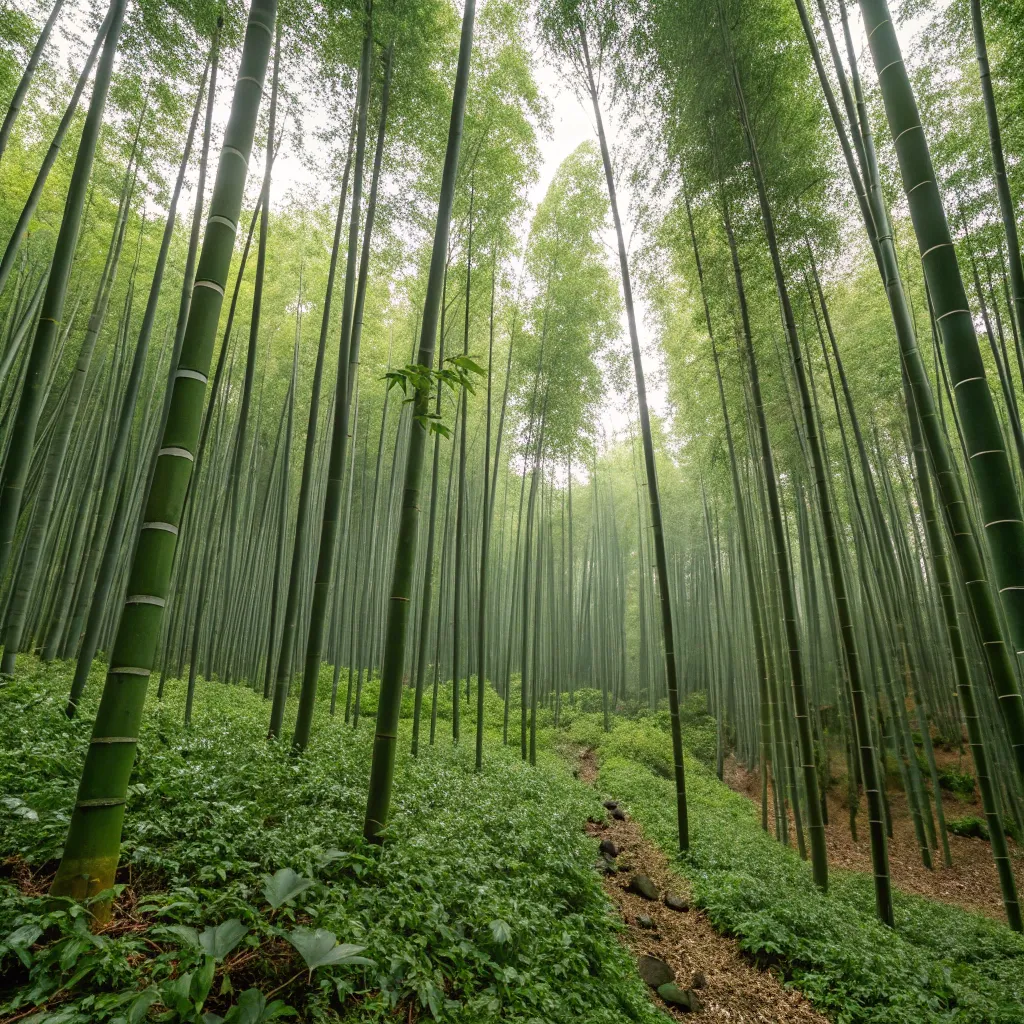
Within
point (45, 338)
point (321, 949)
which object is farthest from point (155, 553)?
point (45, 338)

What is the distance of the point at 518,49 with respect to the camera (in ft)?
16.3

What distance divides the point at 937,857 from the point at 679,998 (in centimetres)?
559

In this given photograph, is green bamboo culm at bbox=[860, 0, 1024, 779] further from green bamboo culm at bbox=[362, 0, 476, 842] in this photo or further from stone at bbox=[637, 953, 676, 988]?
stone at bbox=[637, 953, 676, 988]

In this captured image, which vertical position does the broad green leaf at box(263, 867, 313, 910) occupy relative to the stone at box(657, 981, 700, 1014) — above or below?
above

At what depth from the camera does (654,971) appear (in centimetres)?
260

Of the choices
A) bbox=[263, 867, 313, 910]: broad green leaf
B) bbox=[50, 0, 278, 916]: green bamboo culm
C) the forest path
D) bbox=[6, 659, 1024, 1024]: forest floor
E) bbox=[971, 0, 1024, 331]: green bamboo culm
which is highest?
bbox=[971, 0, 1024, 331]: green bamboo culm

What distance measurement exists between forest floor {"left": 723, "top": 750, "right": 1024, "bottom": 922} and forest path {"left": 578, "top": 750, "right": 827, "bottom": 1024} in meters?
3.06

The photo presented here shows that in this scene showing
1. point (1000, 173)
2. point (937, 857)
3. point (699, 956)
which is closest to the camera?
point (1000, 173)

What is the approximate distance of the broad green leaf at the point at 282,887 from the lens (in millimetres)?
1220

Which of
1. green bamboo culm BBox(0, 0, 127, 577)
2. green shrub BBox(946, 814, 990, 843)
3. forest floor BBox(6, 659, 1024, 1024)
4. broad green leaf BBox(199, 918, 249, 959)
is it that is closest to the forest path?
forest floor BBox(6, 659, 1024, 1024)

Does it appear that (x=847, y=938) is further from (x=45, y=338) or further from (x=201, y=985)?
(x=45, y=338)

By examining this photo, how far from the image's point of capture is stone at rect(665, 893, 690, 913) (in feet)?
11.4

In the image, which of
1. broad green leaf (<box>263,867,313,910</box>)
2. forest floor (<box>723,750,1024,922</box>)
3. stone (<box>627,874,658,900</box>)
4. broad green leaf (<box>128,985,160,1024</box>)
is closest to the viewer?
broad green leaf (<box>128,985,160,1024</box>)

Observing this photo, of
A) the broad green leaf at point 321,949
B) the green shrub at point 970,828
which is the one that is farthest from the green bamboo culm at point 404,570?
the green shrub at point 970,828
